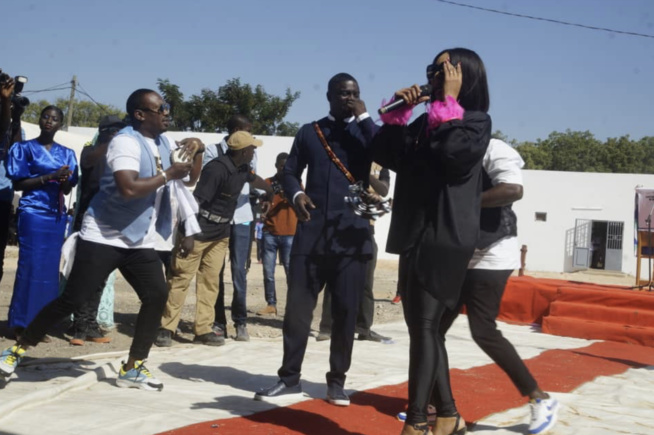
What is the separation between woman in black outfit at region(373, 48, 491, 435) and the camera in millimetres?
3527

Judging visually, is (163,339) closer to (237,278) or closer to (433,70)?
(237,278)

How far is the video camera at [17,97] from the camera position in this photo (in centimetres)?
540

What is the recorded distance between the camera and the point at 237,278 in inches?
307

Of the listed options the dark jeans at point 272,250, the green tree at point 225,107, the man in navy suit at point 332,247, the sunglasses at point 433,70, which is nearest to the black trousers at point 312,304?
the man in navy suit at point 332,247

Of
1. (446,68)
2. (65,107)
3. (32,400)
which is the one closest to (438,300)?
(446,68)

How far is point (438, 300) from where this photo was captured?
3.55 meters

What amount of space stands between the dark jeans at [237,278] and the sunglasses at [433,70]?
4276 millimetres

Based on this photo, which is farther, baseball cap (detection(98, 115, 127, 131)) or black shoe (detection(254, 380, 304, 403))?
baseball cap (detection(98, 115, 127, 131))

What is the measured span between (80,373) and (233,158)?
8.80 feet

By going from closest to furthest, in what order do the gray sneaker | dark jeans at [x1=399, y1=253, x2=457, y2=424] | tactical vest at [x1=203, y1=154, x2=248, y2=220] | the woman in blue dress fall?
dark jeans at [x1=399, y1=253, x2=457, y2=424] → the woman in blue dress → tactical vest at [x1=203, y1=154, x2=248, y2=220] → the gray sneaker

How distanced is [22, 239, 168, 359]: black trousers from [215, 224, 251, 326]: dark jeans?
270cm

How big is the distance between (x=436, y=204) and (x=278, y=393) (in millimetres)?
1808

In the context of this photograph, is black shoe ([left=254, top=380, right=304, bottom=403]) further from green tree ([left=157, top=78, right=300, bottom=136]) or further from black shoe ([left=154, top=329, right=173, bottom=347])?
green tree ([left=157, top=78, right=300, bottom=136])

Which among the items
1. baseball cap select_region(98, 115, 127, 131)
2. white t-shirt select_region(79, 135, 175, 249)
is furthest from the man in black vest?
white t-shirt select_region(79, 135, 175, 249)
